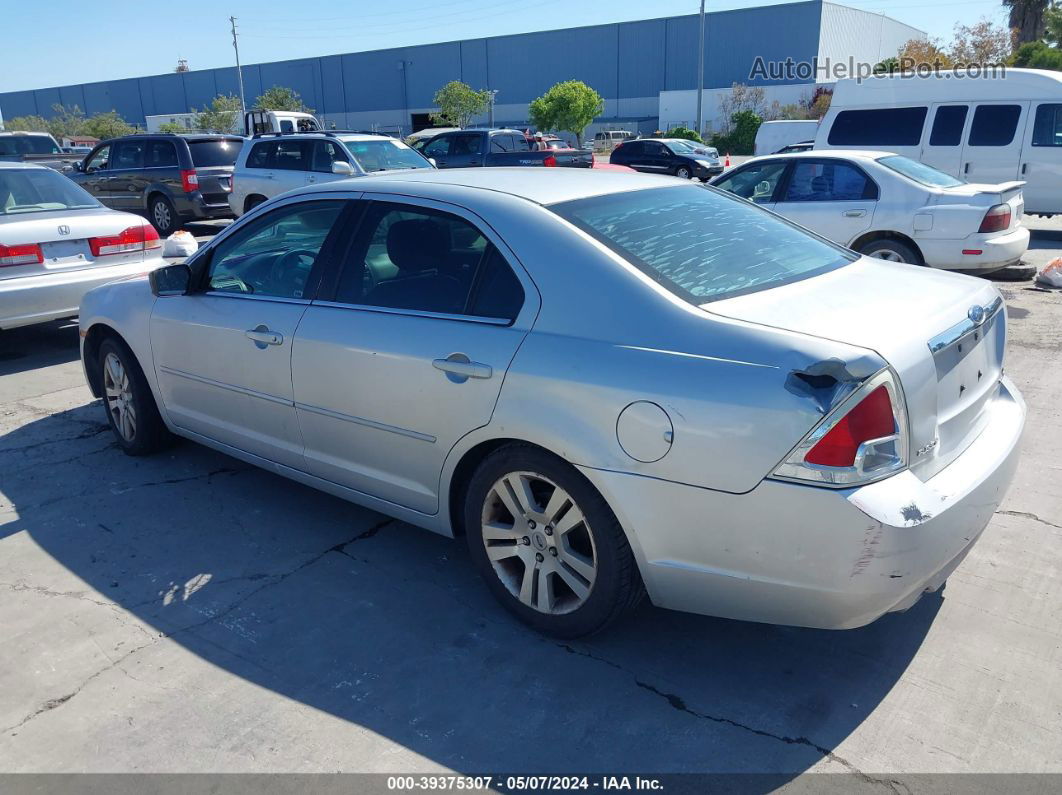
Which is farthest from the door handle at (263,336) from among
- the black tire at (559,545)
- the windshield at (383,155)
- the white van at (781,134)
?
the white van at (781,134)

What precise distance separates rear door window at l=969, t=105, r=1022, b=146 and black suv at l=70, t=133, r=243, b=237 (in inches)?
476

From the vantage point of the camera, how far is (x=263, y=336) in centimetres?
394

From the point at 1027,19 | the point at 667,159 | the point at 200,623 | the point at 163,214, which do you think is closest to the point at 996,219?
the point at 200,623

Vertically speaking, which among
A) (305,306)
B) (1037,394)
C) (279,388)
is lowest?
(1037,394)

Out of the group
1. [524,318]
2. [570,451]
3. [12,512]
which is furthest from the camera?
[12,512]

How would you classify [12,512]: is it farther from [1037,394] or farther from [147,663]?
[1037,394]

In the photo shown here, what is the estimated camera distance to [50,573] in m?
3.81

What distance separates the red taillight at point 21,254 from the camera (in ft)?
23.0

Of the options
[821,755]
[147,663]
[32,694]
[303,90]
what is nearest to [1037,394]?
[821,755]

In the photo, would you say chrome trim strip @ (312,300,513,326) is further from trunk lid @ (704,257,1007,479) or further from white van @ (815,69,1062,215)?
white van @ (815,69,1062,215)

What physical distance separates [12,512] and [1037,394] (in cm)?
643

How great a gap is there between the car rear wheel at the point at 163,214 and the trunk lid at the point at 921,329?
45.7 ft

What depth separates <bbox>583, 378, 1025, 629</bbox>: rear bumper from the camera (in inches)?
97.5

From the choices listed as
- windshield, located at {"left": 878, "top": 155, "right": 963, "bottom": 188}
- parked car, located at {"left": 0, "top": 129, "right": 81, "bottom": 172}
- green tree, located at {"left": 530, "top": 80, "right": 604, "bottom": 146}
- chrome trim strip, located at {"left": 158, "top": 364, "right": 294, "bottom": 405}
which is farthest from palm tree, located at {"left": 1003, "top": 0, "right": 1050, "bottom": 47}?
chrome trim strip, located at {"left": 158, "top": 364, "right": 294, "bottom": 405}
